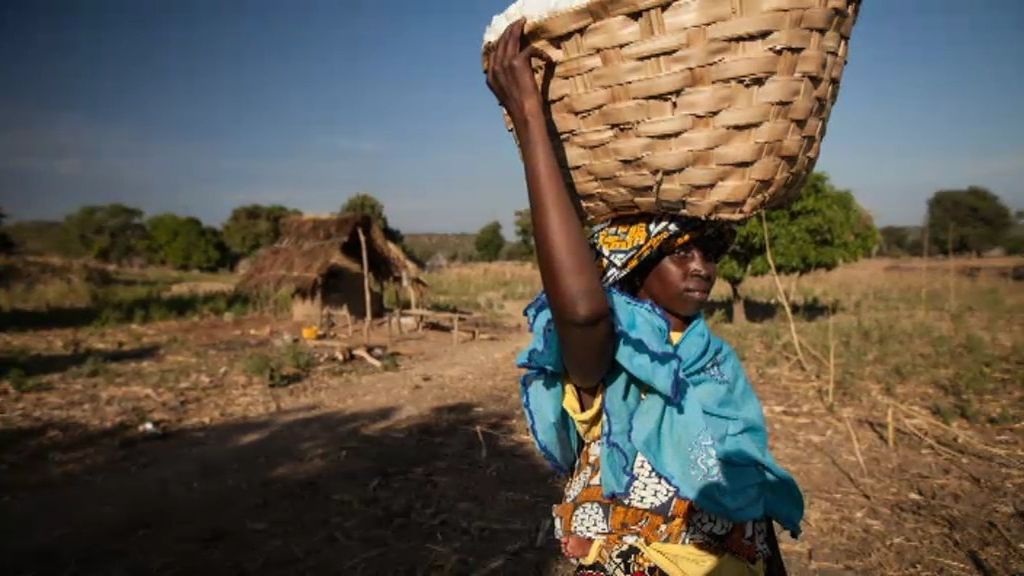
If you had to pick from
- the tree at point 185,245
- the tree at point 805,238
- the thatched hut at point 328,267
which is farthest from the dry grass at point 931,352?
the tree at point 185,245

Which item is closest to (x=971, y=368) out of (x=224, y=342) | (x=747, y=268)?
(x=747, y=268)

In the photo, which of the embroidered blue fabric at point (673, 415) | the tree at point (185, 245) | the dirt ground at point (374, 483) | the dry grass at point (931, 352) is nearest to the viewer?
the embroidered blue fabric at point (673, 415)

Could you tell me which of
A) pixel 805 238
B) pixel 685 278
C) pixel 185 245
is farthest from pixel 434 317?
pixel 185 245

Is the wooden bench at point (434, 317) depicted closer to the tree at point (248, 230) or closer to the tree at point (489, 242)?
the tree at point (248, 230)

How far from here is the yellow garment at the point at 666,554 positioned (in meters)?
1.32

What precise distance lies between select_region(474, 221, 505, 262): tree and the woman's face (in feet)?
179

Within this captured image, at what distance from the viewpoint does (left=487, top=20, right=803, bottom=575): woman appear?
4.17 ft

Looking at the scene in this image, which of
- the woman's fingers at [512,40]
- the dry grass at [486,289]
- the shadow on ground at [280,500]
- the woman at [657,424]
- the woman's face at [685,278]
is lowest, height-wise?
the shadow on ground at [280,500]

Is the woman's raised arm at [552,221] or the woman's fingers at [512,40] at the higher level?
the woman's fingers at [512,40]

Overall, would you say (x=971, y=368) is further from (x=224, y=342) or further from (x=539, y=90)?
(x=224, y=342)

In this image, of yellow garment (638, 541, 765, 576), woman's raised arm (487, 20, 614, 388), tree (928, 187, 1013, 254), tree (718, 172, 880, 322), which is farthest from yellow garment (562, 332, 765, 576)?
tree (928, 187, 1013, 254)

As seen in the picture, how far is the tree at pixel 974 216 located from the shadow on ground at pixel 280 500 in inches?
1247

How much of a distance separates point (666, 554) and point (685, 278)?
606 mm

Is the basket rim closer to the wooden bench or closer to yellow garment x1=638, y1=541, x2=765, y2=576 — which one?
yellow garment x1=638, y1=541, x2=765, y2=576
